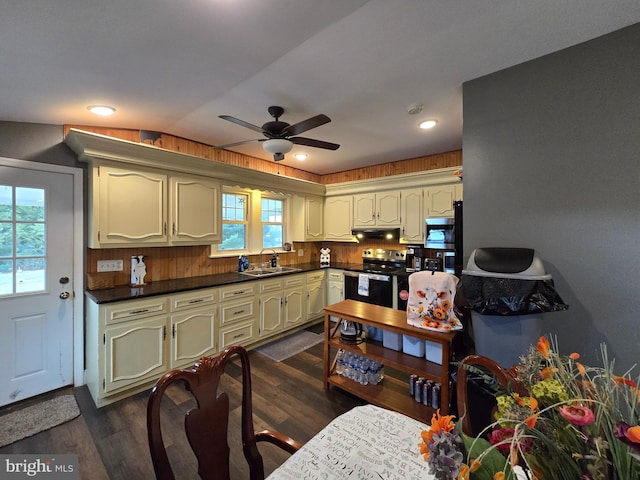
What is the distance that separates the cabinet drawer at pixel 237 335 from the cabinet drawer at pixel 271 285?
1.44 ft

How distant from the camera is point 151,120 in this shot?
2.55 metres

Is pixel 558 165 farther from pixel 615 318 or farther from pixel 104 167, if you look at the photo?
pixel 104 167

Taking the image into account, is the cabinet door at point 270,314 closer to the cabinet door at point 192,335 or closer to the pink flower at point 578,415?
the cabinet door at point 192,335

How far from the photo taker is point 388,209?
4.03m

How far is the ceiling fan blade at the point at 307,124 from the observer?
1871 millimetres

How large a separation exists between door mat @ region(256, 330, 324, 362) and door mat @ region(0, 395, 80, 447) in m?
1.70

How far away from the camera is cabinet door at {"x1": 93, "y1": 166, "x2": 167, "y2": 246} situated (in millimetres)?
2375

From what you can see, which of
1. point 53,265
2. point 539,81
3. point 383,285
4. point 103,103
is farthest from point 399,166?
point 53,265

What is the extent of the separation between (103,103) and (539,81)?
318 centimetres

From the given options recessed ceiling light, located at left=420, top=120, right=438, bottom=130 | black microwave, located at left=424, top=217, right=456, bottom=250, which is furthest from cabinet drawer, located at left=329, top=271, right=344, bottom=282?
recessed ceiling light, located at left=420, top=120, right=438, bottom=130

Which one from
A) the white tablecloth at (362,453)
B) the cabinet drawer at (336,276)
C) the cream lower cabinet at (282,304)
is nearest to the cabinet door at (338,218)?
the cabinet drawer at (336,276)

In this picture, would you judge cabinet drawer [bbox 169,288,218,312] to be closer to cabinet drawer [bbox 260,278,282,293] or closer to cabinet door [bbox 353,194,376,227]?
cabinet drawer [bbox 260,278,282,293]

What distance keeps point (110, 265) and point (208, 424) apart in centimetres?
244

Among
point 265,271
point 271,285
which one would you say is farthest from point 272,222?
point 271,285
